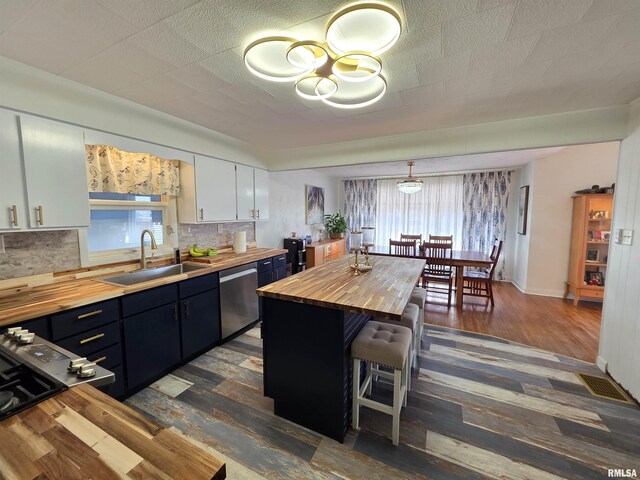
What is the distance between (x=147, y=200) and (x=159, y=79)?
140cm

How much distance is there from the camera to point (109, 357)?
1943 millimetres

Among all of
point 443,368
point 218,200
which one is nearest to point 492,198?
point 443,368

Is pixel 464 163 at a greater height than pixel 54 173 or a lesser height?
greater

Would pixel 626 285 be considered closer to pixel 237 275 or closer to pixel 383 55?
pixel 383 55

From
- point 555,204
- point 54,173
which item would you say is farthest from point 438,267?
point 54,173

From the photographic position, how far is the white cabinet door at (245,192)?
3504mm

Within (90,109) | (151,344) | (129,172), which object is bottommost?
(151,344)

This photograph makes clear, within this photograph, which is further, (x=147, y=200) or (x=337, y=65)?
(x=147, y=200)

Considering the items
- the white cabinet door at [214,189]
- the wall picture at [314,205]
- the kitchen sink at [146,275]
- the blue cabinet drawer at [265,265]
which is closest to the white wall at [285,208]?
the wall picture at [314,205]

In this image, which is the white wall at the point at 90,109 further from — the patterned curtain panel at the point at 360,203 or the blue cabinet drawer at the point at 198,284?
the patterned curtain panel at the point at 360,203

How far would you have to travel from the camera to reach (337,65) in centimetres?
151

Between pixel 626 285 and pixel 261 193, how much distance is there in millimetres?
3887

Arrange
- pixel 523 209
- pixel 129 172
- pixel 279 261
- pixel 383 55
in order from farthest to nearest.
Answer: pixel 523 209, pixel 279 261, pixel 129 172, pixel 383 55

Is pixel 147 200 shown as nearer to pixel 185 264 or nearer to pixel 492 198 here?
pixel 185 264
